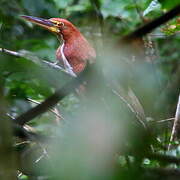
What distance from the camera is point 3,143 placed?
650 mm

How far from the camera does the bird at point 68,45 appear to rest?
119 inches

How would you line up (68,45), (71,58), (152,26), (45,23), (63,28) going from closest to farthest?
1. (152,26)
2. (71,58)
3. (45,23)
4. (68,45)
5. (63,28)

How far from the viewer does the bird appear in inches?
119

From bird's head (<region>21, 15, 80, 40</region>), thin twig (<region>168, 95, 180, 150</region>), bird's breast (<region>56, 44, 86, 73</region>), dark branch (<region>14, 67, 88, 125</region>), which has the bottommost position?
thin twig (<region>168, 95, 180, 150</region>)

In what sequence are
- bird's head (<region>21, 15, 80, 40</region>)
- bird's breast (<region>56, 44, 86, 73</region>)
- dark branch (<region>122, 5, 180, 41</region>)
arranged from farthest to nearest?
bird's head (<region>21, 15, 80, 40</region>) < bird's breast (<region>56, 44, 86, 73</region>) < dark branch (<region>122, 5, 180, 41</region>)

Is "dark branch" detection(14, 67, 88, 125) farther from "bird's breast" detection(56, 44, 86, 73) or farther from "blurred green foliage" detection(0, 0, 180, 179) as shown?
"bird's breast" detection(56, 44, 86, 73)

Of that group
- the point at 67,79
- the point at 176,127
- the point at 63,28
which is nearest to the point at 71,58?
the point at 63,28

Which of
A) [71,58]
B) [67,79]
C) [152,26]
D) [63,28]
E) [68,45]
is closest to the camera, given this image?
[152,26]

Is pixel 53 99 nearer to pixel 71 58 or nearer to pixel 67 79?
pixel 67 79

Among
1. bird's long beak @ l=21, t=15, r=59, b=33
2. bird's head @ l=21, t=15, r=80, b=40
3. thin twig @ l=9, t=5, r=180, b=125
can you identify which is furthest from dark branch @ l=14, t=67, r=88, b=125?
bird's head @ l=21, t=15, r=80, b=40

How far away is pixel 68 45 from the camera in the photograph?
345 cm

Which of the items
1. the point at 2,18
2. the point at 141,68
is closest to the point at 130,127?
the point at 2,18

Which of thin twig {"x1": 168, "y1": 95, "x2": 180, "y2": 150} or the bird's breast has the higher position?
the bird's breast

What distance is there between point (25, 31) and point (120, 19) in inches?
37.1
